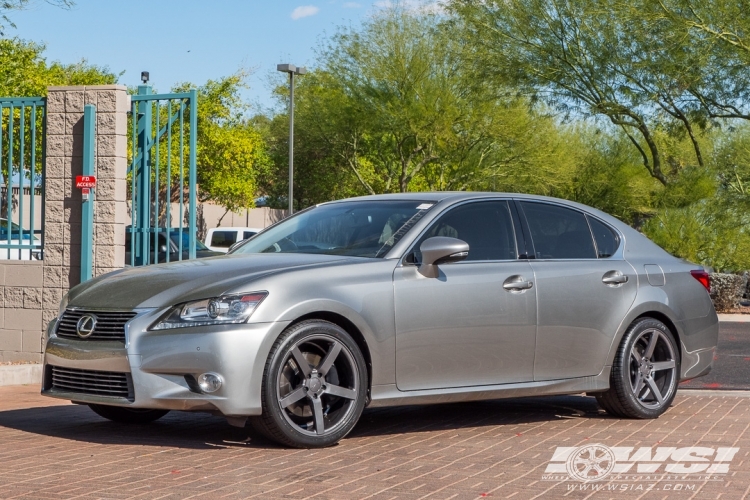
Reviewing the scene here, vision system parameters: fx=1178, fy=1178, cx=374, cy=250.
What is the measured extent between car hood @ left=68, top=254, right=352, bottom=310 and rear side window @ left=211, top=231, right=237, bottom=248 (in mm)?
30062

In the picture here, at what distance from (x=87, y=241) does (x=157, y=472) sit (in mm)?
6095

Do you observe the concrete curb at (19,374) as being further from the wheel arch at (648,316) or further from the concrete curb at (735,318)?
the concrete curb at (735,318)

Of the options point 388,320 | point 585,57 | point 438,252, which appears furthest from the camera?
point 585,57

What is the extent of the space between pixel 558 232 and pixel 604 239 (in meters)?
0.46

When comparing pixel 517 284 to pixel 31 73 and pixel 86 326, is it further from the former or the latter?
pixel 31 73

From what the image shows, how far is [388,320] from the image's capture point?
23.0 ft

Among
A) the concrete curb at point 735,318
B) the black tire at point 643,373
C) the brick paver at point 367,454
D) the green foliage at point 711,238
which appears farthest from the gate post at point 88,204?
the green foliage at point 711,238

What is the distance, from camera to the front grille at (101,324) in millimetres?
6727

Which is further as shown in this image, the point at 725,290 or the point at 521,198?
the point at 725,290

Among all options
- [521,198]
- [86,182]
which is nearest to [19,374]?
[86,182]

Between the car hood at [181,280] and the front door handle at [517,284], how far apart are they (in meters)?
1.14

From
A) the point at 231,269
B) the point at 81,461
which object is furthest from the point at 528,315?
the point at 81,461

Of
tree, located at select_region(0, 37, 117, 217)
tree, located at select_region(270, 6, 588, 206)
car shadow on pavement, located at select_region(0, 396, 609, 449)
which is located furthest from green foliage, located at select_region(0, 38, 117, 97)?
car shadow on pavement, located at select_region(0, 396, 609, 449)

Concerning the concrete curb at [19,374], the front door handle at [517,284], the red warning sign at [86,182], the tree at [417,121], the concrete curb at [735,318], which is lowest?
the concrete curb at [735,318]
